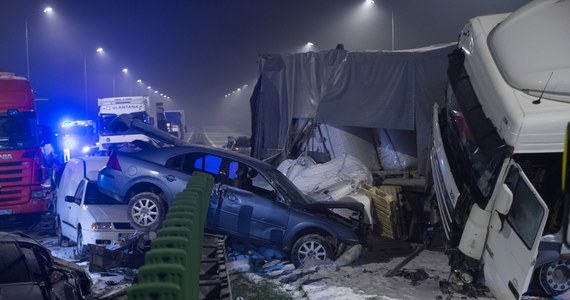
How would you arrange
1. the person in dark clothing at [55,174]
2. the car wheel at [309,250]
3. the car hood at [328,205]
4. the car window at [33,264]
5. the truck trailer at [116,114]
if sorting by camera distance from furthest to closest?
the truck trailer at [116,114] < the person in dark clothing at [55,174] < the car hood at [328,205] < the car wheel at [309,250] < the car window at [33,264]

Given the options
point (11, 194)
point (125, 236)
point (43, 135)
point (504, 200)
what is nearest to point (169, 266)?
point (504, 200)

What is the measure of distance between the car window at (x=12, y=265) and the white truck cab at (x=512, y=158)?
474cm

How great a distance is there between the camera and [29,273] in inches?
219

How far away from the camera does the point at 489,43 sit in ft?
25.2

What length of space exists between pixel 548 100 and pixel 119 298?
16.9ft

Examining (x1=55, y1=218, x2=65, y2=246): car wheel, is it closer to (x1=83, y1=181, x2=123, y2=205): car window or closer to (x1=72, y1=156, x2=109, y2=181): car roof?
(x1=72, y1=156, x2=109, y2=181): car roof

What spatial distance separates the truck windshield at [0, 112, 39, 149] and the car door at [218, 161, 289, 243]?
6.32 m

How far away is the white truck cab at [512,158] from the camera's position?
571 centimetres

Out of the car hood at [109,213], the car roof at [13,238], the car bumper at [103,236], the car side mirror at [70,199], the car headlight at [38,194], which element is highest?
the car roof at [13,238]

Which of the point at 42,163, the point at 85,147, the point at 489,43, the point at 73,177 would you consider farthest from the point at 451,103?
the point at 85,147

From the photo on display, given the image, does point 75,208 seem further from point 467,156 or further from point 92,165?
point 467,156

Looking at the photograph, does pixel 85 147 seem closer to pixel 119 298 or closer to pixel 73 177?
pixel 73 177

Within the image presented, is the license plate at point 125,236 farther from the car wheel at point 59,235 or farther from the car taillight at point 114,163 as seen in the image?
the car wheel at point 59,235

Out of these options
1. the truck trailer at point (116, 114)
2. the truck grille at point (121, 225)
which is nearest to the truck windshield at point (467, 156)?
the truck grille at point (121, 225)
